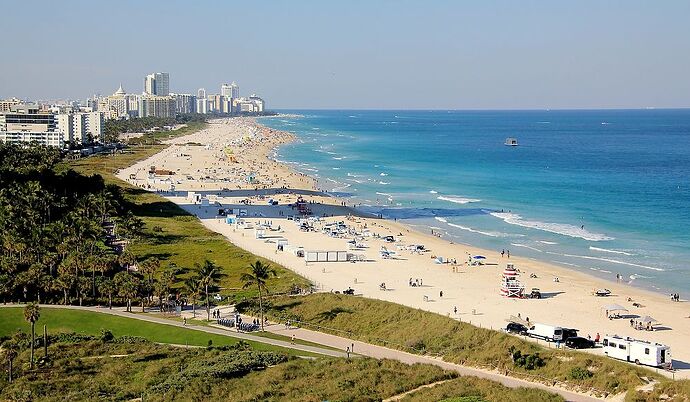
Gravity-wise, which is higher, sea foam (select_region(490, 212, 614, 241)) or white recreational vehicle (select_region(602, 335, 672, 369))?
white recreational vehicle (select_region(602, 335, 672, 369))

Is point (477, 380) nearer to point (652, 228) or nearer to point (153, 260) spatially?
point (153, 260)

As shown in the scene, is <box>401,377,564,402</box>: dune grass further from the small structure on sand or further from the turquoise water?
the turquoise water

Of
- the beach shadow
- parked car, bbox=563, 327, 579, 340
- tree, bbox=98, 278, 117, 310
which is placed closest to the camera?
the beach shadow

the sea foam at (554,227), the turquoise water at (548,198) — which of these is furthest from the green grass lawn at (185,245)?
the sea foam at (554,227)

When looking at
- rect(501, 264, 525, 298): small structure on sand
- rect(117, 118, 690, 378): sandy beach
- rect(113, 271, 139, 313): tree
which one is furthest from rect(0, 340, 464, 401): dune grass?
rect(501, 264, 525, 298): small structure on sand

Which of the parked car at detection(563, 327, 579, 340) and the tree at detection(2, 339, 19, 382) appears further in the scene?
the parked car at detection(563, 327, 579, 340)

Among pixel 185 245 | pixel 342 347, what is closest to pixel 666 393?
pixel 342 347

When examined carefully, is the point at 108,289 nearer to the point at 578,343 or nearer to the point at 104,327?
the point at 104,327

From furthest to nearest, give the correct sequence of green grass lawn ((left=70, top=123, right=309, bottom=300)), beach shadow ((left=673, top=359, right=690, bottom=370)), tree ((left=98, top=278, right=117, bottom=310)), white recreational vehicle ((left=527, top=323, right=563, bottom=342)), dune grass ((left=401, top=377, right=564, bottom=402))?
1. green grass lawn ((left=70, top=123, right=309, bottom=300))
2. tree ((left=98, top=278, right=117, bottom=310))
3. white recreational vehicle ((left=527, top=323, right=563, bottom=342))
4. beach shadow ((left=673, top=359, right=690, bottom=370))
5. dune grass ((left=401, top=377, right=564, bottom=402))
